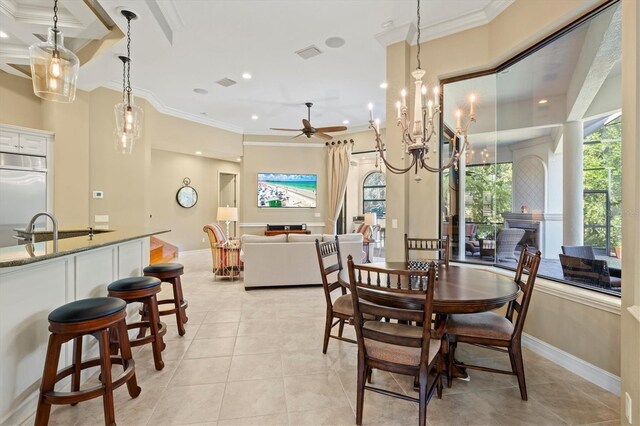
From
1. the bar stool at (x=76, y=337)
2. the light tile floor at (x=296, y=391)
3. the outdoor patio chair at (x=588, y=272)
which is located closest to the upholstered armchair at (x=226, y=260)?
the light tile floor at (x=296, y=391)

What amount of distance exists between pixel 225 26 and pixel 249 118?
3752mm

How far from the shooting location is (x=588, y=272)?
2.57 meters

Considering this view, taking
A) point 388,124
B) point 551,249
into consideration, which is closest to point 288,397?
point 551,249

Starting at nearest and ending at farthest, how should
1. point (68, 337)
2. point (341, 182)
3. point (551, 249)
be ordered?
point (68, 337) < point (551, 249) < point (341, 182)

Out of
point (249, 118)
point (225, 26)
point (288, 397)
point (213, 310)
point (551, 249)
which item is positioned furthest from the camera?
point (249, 118)

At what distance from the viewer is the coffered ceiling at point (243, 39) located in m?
3.26

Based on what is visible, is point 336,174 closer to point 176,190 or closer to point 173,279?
point 176,190

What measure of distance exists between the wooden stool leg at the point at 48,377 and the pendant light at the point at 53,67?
7.24ft

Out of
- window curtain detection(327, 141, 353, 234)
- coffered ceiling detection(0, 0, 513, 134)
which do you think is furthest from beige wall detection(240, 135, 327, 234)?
coffered ceiling detection(0, 0, 513, 134)

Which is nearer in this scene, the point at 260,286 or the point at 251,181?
the point at 260,286

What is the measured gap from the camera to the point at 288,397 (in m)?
2.11

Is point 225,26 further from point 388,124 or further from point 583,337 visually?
point 583,337

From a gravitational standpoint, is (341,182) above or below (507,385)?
above

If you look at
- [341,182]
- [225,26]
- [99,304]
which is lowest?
[99,304]
